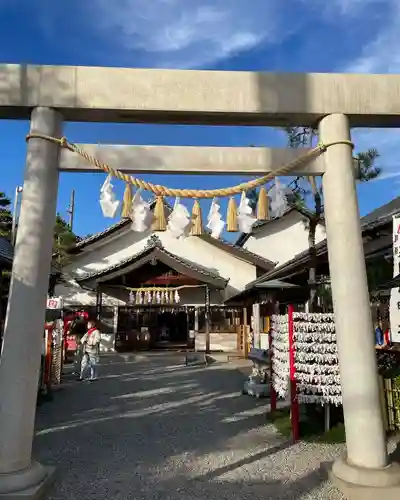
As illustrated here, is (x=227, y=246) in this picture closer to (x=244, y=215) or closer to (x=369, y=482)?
(x=244, y=215)

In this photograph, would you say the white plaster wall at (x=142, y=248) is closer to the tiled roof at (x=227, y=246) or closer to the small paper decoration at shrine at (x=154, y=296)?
the tiled roof at (x=227, y=246)

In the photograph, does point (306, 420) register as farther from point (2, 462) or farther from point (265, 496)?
point (2, 462)

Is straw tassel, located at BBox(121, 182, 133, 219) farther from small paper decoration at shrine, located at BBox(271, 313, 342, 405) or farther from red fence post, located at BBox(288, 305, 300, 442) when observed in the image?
small paper decoration at shrine, located at BBox(271, 313, 342, 405)

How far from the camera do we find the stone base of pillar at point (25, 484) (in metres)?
3.81

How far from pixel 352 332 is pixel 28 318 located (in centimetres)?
326

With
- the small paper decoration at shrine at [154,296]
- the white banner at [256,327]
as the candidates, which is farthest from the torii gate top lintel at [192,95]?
the small paper decoration at shrine at [154,296]

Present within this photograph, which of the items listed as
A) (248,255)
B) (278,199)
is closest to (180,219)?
(278,199)

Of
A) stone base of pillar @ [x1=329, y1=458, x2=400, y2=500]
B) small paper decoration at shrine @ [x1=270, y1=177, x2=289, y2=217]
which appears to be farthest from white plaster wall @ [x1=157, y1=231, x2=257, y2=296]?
stone base of pillar @ [x1=329, y1=458, x2=400, y2=500]

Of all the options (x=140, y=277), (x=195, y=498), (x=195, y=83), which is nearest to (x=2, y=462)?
(x=195, y=498)

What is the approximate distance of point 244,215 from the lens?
4969mm

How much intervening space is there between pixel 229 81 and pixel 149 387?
8795 mm

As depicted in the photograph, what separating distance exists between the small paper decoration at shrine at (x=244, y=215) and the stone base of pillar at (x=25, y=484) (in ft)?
10.7

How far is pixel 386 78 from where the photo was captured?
16.1ft

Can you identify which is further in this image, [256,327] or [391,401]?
[256,327]
